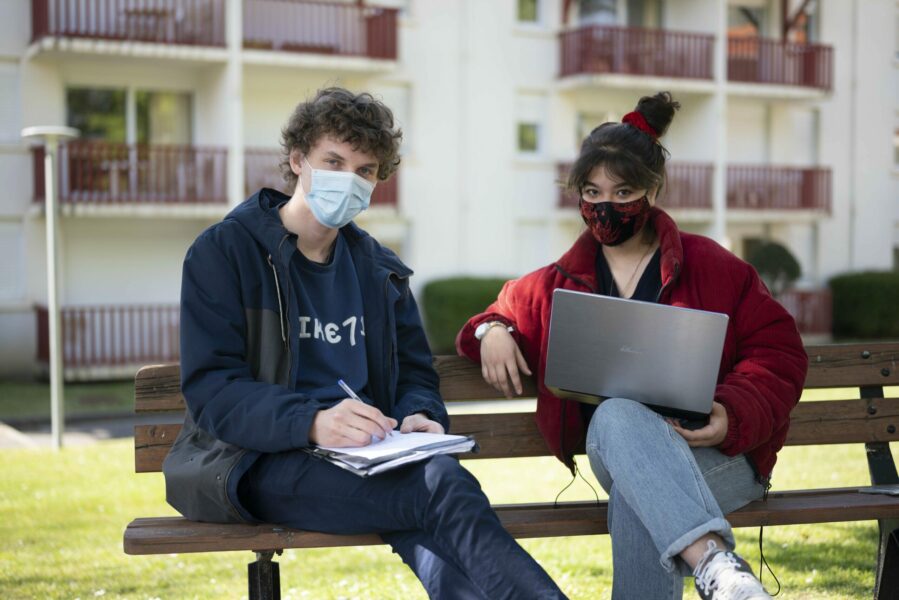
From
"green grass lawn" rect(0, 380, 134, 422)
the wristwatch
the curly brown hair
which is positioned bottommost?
"green grass lawn" rect(0, 380, 134, 422)

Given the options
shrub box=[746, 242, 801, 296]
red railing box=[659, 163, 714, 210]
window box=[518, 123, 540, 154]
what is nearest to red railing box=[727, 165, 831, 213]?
red railing box=[659, 163, 714, 210]

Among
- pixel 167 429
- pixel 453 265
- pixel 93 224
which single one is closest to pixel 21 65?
pixel 93 224

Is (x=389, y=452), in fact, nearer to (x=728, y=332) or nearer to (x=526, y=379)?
(x=526, y=379)

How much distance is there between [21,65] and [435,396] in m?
19.5

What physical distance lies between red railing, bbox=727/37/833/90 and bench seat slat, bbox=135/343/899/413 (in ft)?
78.7

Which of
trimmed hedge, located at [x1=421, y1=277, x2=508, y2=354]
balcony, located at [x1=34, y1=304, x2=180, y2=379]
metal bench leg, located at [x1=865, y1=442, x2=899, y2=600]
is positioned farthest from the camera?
trimmed hedge, located at [x1=421, y1=277, x2=508, y2=354]

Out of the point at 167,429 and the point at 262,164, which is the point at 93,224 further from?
the point at 167,429

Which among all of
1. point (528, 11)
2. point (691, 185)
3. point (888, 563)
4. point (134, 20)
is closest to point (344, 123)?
point (888, 563)

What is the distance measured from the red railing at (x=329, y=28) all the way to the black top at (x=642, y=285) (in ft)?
63.4

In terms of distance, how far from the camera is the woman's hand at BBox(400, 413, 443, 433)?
4078 millimetres

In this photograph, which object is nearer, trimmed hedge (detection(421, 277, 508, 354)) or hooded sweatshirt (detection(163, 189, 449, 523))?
hooded sweatshirt (detection(163, 189, 449, 523))

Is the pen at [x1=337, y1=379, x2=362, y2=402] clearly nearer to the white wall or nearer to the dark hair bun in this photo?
the dark hair bun

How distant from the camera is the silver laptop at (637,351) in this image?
387cm

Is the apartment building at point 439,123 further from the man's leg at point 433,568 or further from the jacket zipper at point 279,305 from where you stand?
the man's leg at point 433,568
